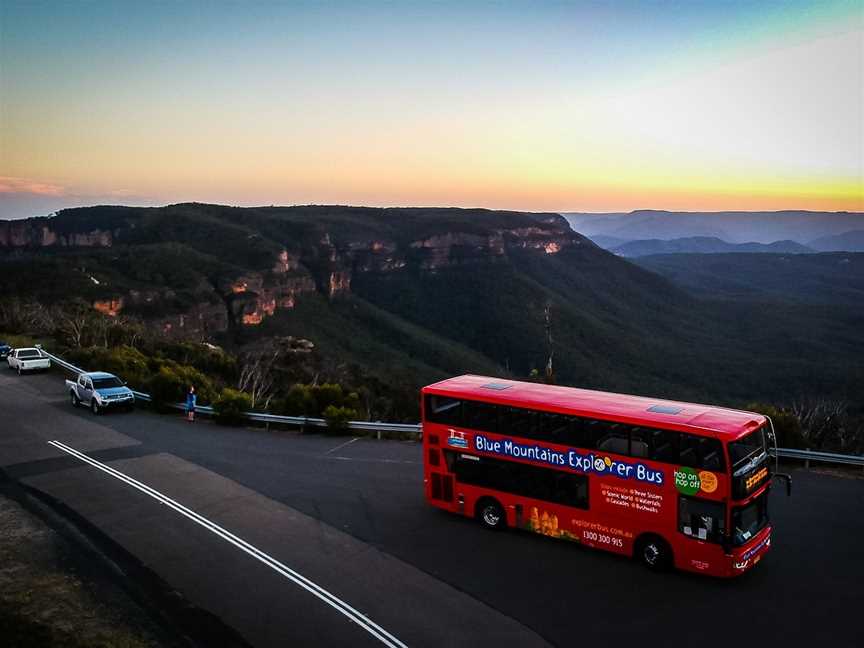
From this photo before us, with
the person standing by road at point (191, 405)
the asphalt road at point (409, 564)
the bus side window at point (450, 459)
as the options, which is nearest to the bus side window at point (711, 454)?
the asphalt road at point (409, 564)

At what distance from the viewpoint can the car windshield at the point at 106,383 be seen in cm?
3037

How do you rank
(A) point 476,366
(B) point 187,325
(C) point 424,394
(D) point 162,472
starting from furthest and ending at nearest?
(A) point 476,366
(B) point 187,325
(D) point 162,472
(C) point 424,394

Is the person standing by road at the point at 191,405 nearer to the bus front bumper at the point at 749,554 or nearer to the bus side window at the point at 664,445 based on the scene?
the bus side window at the point at 664,445

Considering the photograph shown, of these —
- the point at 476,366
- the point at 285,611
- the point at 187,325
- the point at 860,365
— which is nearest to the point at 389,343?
the point at 476,366

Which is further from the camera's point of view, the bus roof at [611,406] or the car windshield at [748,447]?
the bus roof at [611,406]

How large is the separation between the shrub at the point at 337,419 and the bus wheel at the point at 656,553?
14657 mm

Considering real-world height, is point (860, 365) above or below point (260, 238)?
Result: below

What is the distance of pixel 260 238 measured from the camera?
133625 millimetres

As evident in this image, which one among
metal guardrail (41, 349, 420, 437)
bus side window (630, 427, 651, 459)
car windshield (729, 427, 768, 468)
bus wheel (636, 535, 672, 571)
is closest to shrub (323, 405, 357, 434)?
metal guardrail (41, 349, 420, 437)

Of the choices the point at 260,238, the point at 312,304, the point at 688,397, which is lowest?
the point at 688,397

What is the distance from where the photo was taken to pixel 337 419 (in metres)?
26.9

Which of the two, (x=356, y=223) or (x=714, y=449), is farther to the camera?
(x=356, y=223)

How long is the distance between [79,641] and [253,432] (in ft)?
53.3

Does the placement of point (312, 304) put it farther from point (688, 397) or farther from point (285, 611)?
point (285, 611)
